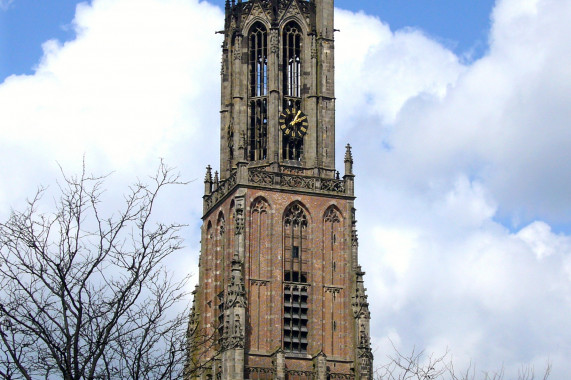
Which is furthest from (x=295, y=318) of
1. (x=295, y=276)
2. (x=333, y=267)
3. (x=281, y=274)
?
(x=333, y=267)

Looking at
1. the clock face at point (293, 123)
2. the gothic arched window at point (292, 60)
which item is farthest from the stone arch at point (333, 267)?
the gothic arched window at point (292, 60)

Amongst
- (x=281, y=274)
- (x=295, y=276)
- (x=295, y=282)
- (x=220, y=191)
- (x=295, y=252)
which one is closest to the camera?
(x=281, y=274)

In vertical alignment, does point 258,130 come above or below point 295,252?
above

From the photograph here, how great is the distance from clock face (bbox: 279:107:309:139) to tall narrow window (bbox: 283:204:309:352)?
20.2 ft

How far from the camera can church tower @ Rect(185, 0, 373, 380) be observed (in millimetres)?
80750

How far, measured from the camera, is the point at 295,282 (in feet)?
272

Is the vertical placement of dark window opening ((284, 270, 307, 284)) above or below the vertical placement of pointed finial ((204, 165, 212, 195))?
below

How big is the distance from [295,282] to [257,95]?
15489 mm

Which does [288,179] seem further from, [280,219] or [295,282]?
[295,282]

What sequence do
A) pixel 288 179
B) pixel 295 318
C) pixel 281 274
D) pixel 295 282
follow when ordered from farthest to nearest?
pixel 288 179 < pixel 295 282 < pixel 281 274 < pixel 295 318

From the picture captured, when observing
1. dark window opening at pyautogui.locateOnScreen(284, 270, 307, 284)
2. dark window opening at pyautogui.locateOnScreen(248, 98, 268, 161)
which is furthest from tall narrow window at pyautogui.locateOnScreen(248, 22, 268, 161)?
dark window opening at pyautogui.locateOnScreen(284, 270, 307, 284)

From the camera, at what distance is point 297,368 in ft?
263

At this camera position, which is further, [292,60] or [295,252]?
[292,60]

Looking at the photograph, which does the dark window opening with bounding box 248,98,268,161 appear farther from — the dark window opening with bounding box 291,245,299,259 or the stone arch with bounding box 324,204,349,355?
the dark window opening with bounding box 291,245,299,259
